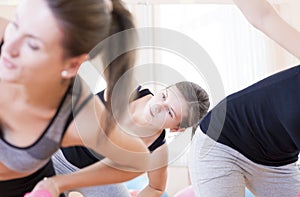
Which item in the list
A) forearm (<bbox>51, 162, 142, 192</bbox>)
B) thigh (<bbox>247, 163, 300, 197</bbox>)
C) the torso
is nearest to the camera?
forearm (<bbox>51, 162, 142, 192</bbox>)

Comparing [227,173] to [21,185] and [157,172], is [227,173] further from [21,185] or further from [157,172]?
[21,185]

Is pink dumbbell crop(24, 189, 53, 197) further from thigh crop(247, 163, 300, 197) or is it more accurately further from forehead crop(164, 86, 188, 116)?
thigh crop(247, 163, 300, 197)

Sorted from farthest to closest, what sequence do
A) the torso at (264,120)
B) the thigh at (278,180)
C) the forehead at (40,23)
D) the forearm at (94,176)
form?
the thigh at (278,180), the torso at (264,120), the forearm at (94,176), the forehead at (40,23)

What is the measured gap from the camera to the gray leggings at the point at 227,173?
3.07 feet

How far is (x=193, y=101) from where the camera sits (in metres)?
0.88

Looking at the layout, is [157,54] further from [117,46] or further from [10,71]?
[10,71]

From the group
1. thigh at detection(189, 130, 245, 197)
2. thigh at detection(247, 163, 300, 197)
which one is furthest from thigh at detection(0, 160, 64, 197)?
thigh at detection(247, 163, 300, 197)

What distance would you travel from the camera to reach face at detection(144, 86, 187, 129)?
86cm

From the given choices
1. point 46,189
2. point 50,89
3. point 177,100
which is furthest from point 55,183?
point 177,100

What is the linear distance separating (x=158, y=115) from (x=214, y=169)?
0.51ft

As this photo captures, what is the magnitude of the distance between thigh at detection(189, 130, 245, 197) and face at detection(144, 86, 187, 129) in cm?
10

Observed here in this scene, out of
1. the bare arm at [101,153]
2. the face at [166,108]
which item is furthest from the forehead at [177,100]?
the bare arm at [101,153]

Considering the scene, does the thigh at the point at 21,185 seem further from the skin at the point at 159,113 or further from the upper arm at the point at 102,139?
the skin at the point at 159,113

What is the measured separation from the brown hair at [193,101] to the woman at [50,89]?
138 millimetres
